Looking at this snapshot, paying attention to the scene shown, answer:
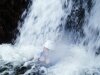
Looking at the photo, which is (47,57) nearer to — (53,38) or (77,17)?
(53,38)

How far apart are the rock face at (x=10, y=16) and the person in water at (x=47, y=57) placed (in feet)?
4.66

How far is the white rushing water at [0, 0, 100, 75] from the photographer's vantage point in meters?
9.16

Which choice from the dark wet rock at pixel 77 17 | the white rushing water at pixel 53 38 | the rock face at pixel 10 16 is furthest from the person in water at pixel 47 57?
the rock face at pixel 10 16

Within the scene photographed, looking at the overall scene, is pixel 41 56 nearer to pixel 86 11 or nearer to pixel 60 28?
pixel 60 28

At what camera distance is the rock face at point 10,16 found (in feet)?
32.1

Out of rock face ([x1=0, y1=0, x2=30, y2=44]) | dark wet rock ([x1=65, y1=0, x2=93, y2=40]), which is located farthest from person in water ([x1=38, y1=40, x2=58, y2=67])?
rock face ([x1=0, y1=0, x2=30, y2=44])

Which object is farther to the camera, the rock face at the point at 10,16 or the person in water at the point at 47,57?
the rock face at the point at 10,16

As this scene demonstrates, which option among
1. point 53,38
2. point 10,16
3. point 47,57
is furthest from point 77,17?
point 10,16

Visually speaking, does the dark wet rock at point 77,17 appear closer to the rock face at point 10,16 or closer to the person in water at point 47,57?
the person in water at point 47,57

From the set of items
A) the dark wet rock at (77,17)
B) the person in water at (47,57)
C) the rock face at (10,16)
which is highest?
the rock face at (10,16)

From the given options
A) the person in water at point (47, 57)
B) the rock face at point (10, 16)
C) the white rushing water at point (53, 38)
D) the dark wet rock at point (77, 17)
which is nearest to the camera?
the person in water at point (47, 57)

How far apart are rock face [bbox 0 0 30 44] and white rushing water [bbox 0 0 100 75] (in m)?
0.23

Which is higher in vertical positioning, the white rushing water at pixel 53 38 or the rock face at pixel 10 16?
the rock face at pixel 10 16

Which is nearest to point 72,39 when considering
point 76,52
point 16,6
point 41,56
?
point 76,52
